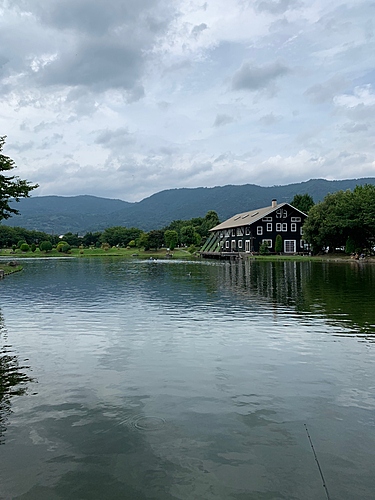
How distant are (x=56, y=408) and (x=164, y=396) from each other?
193 centimetres

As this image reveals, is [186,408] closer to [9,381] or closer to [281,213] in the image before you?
[9,381]

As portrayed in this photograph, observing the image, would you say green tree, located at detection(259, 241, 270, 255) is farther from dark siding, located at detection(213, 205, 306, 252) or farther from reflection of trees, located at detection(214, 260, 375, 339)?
reflection of trees, located at detection(214, 260, 375, 339)

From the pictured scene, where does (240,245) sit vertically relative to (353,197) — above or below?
below

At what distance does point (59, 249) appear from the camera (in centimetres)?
11494

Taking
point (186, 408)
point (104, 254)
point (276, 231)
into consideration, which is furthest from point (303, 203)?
point (186, 408)

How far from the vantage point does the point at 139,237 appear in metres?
134

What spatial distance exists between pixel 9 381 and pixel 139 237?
126376 millimetres

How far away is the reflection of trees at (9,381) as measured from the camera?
7066 millimetres

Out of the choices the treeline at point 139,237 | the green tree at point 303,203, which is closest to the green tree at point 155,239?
the treeline at point 139,237

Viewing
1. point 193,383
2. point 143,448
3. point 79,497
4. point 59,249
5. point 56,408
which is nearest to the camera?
point 79,497

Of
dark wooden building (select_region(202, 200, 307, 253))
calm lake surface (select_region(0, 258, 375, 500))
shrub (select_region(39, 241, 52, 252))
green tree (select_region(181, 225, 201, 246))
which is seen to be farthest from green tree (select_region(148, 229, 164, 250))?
calm lake surface (select_region(0, 258, 375, 500))

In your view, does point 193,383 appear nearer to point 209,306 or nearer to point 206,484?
point 206,484

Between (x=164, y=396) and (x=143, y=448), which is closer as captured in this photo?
(x=143, y=448)

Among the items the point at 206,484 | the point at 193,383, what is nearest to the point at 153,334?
the point at 193,383
